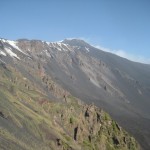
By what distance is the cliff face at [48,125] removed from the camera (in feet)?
281

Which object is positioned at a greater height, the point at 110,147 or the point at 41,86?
the point at 41,86

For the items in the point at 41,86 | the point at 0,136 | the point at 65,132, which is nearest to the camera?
the point at 0,136

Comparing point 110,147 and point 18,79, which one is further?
point 18,79

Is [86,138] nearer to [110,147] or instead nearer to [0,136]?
[110,147]

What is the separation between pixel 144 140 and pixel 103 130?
66.6 meters

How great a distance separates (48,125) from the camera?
10612 cm

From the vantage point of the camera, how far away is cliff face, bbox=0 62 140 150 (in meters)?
85.7

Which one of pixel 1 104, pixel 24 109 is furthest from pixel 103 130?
pixel 1 104

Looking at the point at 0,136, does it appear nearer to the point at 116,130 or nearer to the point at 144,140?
the point at 116,130

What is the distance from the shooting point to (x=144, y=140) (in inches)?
7672

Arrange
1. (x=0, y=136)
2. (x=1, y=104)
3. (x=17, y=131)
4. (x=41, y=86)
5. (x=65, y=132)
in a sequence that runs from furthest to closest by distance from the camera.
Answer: (x=41, y=86)
(x=65, y=132)
(x=1, y=104)
(x=17, y=131)
(x=0, y=136)

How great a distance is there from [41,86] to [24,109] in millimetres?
83454

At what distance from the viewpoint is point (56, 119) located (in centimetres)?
12019

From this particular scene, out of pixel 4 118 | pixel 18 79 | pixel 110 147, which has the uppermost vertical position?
pixel 18 79
